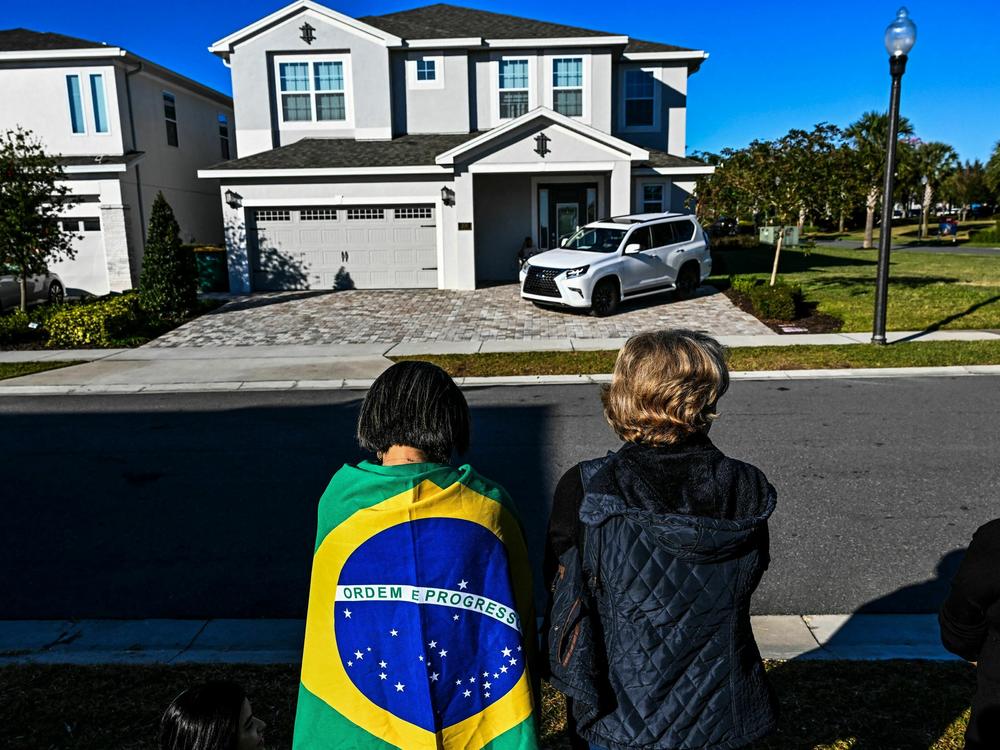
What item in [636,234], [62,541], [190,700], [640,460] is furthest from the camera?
[636,234]

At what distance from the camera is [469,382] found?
39.4ft

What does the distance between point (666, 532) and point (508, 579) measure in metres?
0.45

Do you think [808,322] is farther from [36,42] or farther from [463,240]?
[36,42]

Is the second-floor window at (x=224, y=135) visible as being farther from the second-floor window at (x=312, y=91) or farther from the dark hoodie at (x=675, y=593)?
the dark hoodie at (x=675, y=593)

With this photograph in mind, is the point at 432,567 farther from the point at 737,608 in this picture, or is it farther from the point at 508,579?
the point at 737,608

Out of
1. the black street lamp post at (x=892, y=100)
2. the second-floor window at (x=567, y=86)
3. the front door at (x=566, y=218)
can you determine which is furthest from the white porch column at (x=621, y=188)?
the black street lamp post at (x=892, y=100)

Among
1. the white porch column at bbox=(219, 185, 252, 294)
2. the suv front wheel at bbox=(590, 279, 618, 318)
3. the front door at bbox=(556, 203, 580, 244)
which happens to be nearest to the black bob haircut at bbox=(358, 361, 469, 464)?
the suv front wheel at bbox=(590, 279, 618, 318)

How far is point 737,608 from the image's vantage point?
2.17m

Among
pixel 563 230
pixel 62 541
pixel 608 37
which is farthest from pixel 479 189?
pixel 62 541

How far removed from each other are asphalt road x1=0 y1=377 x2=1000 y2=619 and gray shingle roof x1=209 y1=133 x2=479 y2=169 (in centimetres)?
1174

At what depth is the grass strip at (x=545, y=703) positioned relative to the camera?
345cm

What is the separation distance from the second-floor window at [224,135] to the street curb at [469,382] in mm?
19790

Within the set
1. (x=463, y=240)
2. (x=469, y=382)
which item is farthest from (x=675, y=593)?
(x=463, y=240)

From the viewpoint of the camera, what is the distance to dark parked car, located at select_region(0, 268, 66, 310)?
1964 centimetres
